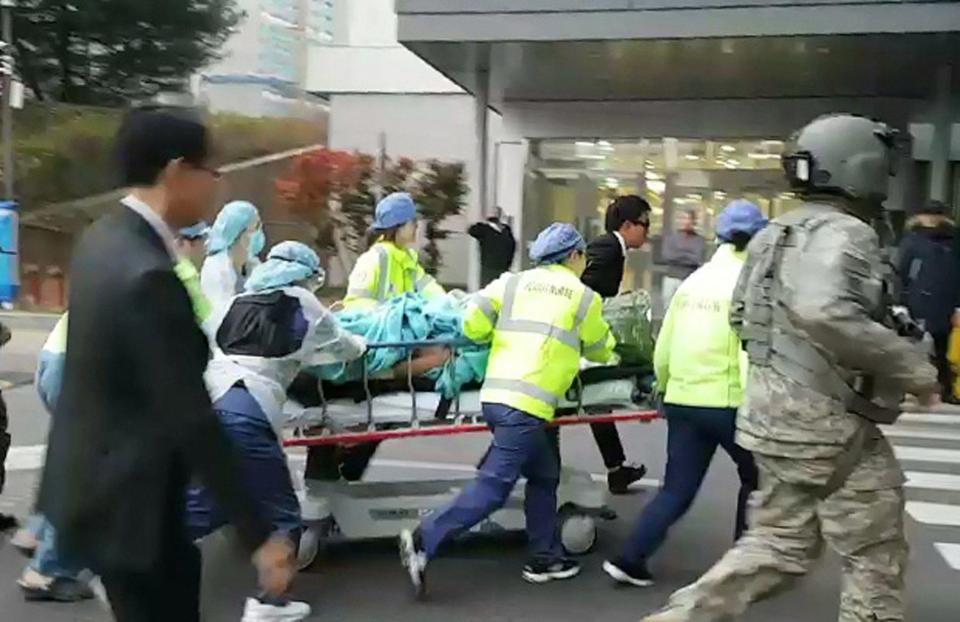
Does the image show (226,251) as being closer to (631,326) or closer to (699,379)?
(631,326)

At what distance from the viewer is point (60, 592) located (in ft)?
18.5

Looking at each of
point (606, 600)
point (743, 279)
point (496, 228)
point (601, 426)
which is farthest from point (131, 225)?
point (496, 228)

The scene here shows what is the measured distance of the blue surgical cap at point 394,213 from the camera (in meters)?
6.91

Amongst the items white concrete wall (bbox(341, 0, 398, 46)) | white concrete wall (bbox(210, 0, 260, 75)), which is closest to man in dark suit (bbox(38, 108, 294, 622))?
white concrete wall (bbox(341, 0, 398, 46))

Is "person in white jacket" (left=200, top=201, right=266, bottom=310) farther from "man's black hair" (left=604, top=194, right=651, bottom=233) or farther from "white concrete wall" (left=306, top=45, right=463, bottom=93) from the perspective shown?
"white concrete wall" (left=306, top=45, right=463, bottom=93)

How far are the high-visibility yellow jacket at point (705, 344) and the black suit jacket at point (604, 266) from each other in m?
1.03

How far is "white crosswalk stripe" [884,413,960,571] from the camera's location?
7473mm

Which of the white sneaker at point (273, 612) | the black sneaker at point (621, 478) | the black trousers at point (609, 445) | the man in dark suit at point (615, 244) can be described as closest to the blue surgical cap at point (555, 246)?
the man in dark suit at point (615, 244)

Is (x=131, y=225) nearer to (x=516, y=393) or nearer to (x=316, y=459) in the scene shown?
(x=516, y=393)

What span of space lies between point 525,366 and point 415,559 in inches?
39.2

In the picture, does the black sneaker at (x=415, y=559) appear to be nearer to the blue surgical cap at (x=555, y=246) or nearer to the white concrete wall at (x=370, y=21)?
the blue surgical cap at (x=555, y=246)

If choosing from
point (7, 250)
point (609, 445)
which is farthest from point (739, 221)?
point (7, 250)

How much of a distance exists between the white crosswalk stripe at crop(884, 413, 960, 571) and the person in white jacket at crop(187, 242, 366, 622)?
11.8ft

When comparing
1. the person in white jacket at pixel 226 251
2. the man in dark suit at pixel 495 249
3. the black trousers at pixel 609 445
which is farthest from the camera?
the man in dark suit at pixel 495 249
